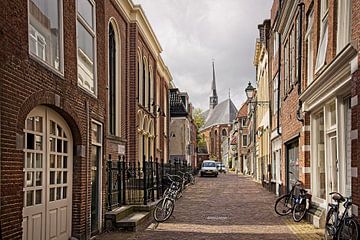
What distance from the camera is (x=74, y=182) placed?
34.0ft

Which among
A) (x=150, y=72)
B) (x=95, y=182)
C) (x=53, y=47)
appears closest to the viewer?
(x=53, y=47)

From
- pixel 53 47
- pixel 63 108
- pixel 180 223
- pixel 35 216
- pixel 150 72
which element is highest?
pixel 150 72

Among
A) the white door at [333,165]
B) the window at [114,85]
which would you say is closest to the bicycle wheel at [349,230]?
the white door at [333,165]

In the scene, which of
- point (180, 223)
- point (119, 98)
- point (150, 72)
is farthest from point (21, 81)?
point (150, 72)

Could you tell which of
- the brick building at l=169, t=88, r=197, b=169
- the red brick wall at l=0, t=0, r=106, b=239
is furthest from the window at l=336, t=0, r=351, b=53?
the brick building at l=169, t=88, r=197, b=169

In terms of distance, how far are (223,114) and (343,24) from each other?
99664 mm

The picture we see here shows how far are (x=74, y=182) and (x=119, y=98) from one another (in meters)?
12.0

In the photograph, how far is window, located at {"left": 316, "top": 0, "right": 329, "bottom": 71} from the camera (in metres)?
12.1

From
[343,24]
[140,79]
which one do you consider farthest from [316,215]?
[140,79]

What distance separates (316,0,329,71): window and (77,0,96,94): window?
5661 mm

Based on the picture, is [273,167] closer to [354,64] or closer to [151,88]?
[151,88]

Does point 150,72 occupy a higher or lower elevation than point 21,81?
higher

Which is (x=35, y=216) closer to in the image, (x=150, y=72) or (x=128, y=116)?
(x=128, y=116)

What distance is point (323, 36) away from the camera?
489 inches
